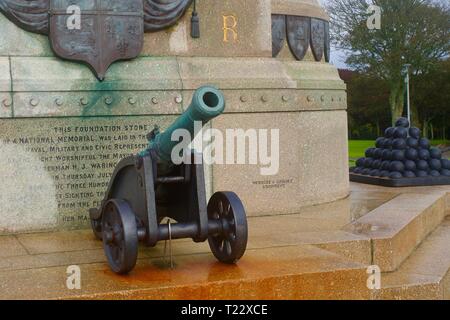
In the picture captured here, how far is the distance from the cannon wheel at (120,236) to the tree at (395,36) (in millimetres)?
38160

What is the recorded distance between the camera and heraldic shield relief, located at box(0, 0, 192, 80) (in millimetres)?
7117

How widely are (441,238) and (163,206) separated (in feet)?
12.6

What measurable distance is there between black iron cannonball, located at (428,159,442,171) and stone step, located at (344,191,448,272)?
69.6 inches

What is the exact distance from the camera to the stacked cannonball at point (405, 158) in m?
11.4

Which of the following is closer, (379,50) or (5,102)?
(5,102)

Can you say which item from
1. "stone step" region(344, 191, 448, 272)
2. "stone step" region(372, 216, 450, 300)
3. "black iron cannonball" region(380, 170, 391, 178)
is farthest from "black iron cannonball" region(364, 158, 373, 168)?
"stone step" region(372, 216, 450, 300)

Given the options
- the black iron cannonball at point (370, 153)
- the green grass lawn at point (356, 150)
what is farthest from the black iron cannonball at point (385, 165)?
the green grass lawn at point (356, 150)

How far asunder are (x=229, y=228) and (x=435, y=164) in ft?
23.4

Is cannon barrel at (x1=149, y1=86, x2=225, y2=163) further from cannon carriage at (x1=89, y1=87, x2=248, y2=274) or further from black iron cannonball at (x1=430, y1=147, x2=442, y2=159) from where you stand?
black iron cannonball at (x1=430, y1=147, x2=442, y2=159)

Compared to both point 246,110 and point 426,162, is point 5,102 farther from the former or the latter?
point 426,162

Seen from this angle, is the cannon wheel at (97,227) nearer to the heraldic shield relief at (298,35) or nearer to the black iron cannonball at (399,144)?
the heraldic shield relief at (298,35)

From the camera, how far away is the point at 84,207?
723 cm

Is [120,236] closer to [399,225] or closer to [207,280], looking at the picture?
[207,280]
